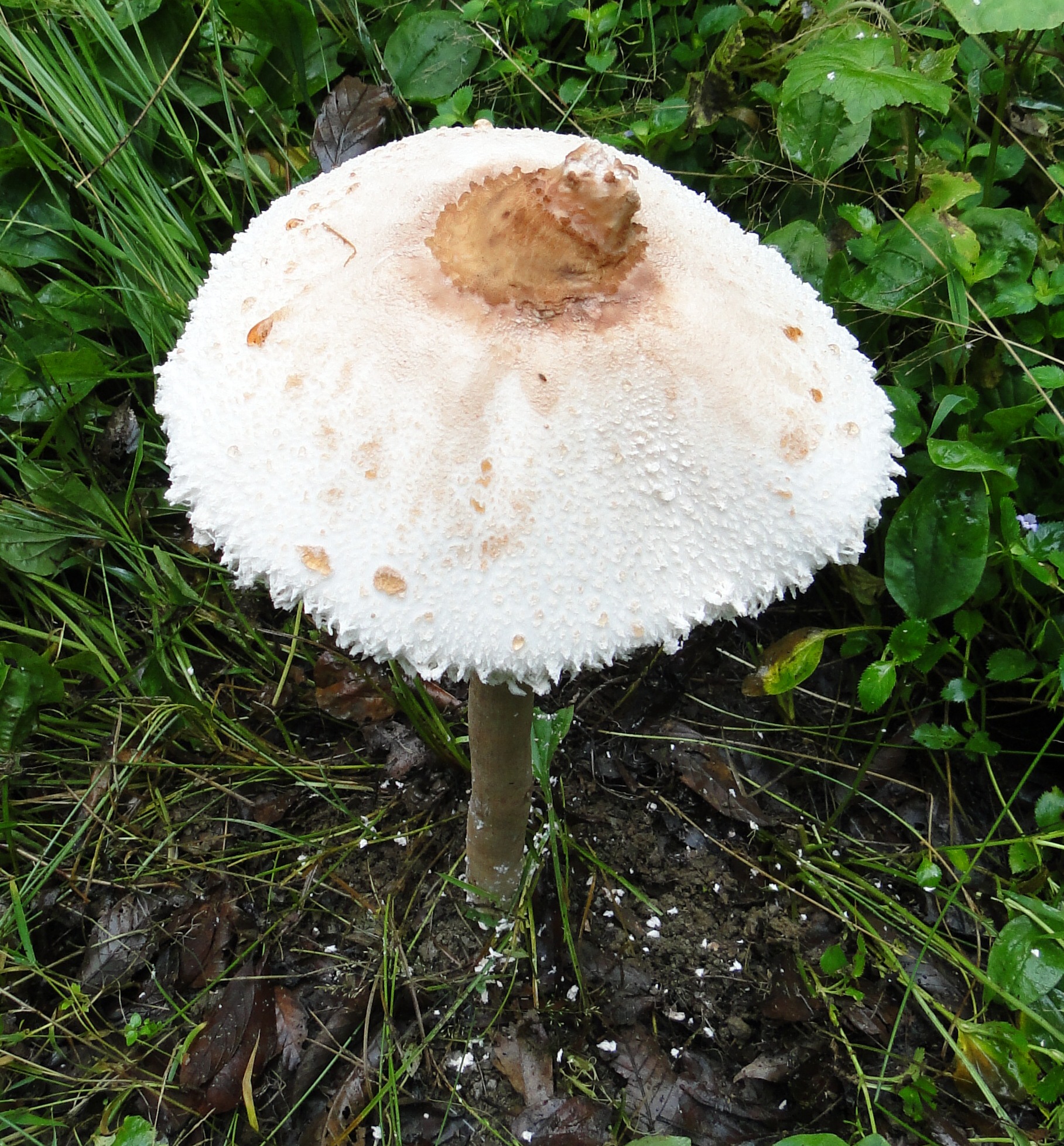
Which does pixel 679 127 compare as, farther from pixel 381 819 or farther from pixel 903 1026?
pixel 903 1026

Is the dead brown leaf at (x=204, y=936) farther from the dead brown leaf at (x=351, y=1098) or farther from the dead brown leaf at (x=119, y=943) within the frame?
the dead brown leaf at (x=351, y=1098)

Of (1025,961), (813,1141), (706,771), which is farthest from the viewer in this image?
(706,771)

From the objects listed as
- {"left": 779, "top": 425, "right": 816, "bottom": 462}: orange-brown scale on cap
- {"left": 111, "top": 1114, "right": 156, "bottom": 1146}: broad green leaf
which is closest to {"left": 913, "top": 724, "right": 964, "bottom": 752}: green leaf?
{"left": 779, "top": 425, "right": 816, "bottom": 462}: orange-brown scale on cap

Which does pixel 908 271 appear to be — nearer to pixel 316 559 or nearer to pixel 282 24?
pixel 316 559

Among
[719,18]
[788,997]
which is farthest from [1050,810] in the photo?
[719,18]

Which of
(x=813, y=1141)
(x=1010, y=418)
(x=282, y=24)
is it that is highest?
(x=282, y=24)

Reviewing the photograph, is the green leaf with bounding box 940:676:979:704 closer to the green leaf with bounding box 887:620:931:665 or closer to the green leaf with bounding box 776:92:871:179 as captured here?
the green leaf with bounding box 887:620:931:665

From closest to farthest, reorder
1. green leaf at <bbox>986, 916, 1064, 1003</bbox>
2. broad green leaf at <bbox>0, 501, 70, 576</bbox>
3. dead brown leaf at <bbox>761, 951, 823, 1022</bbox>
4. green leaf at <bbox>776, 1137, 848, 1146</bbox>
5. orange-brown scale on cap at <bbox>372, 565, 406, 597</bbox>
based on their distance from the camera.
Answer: orange-brown scale on cap at <bbox>372, 565, 406, 597</bbox> → green leaf at <bbox>776, 1137, 848, 1146</bbox> → green leaf at <bbox>986, 916, 1064, 1003</bbox> → dead brown leaf at <bbox>761, 951, 823, 1022</bbox> → broad green leaf at <bbox>0, 501, 70, 576</bbox>
